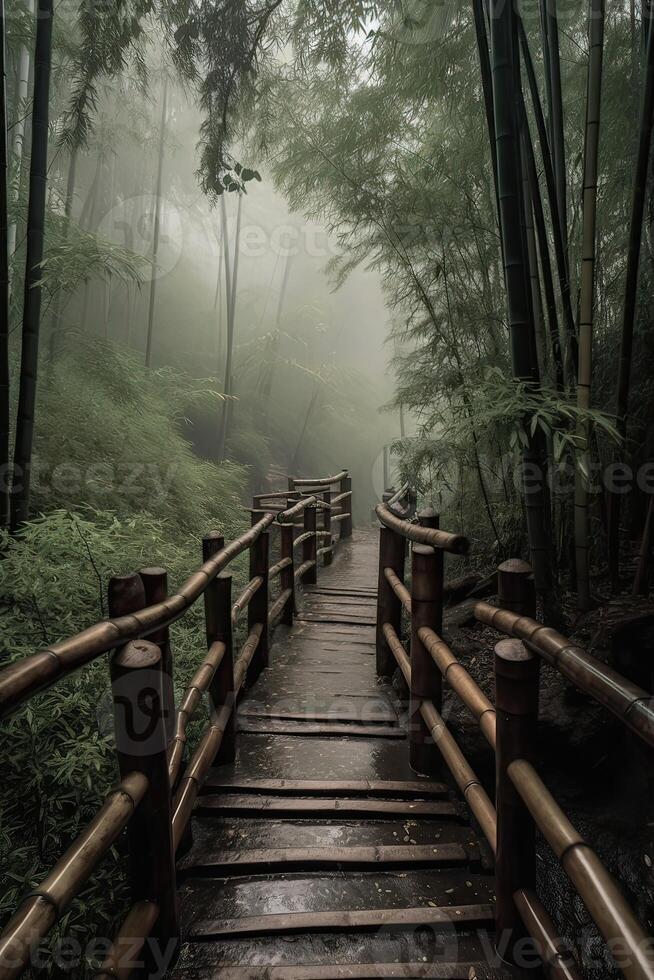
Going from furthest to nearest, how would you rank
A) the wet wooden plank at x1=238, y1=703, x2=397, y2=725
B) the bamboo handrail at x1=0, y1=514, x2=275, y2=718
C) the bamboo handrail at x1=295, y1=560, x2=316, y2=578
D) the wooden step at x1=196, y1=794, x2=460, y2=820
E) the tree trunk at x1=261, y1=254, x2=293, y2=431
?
the tree trunk at x1=261, y1=254, x2=293, y2=431
the bamboo handrail at x1=295, y1=560, x2=316, y2=578
the wet wooden plank at x1=238, y1=703, x2=397, y2=725
the wooden step at x1=196, y1=794, x2=460, y2=820
the bamboo handrail at x1=0, y1=514, x2=275, y2=718

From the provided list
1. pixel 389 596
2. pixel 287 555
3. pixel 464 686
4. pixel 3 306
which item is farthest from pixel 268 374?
pixel 464 686

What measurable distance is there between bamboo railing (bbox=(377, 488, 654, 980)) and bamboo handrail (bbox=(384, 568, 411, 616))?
0.92 ft

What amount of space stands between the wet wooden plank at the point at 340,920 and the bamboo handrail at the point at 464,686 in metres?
0.40

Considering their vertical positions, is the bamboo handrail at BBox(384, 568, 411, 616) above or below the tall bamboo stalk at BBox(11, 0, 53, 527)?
below

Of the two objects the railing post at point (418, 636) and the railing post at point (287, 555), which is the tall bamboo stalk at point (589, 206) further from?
the railing post at point (287, 555)

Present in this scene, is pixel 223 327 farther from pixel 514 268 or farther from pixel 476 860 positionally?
pixel 476 860

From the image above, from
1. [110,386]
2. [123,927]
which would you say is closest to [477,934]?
[123,927]

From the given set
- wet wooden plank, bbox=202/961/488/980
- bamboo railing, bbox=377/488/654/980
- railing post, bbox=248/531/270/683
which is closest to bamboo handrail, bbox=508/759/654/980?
bamboo railing, bbox=377/488/654/980

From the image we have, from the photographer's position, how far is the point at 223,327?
14672 millimetres

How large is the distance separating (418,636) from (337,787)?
583mm

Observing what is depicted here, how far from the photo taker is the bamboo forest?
3.67ft

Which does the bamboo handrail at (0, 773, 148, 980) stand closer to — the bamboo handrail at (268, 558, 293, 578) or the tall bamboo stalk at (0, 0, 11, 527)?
the bamboo handrail at (268, 558, 293, 578)

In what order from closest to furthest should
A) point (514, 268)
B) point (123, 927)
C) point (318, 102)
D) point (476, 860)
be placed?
point (123, 927) < point (476, 860) < point (514, 268) < point (318, 102)

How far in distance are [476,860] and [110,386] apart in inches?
222
